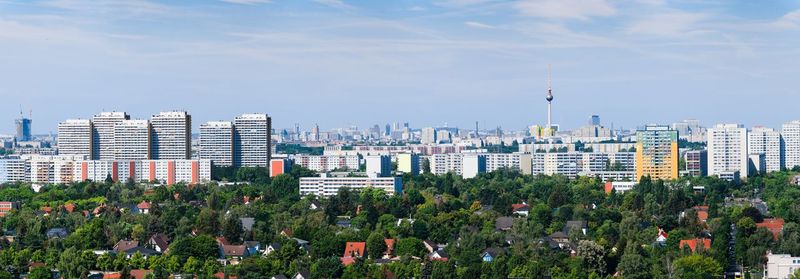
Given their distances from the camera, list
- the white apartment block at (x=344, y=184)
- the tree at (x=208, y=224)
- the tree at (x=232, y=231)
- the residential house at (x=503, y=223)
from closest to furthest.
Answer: the tree at (x=232, y=231) → the tree at (x=208, y=224) → the residential house at (x=503, y=223) → the white apartment block at (x=344, y=184)

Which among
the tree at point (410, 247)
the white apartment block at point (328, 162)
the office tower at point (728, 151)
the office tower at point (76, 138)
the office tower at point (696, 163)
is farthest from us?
the white apartment block at point (328, 162)

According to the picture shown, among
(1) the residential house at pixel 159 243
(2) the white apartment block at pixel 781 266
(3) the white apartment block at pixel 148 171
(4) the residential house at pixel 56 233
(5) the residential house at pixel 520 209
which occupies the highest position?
(3) the white apartment block at pixel 148 171

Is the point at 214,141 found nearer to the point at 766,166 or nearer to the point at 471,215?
the point at 766,166

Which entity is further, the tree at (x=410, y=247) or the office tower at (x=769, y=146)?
the office tower at (x=769, y=146)

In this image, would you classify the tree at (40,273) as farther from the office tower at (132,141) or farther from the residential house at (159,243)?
the office tower at (132,141)

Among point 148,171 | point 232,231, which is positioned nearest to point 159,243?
point 232,231

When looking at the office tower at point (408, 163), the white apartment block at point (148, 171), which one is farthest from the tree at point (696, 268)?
the office tower at point (408, 163)

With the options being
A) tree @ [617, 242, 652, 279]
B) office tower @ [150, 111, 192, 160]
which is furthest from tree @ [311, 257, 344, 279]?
office tower @ [150, 111, 192, 160]

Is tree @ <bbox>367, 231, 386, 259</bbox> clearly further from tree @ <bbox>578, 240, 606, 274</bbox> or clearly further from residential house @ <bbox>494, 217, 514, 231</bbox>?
residential house @ <bbox>494, 217, 514, 231</bbox>

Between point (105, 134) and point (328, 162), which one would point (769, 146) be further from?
point (105, 134)
